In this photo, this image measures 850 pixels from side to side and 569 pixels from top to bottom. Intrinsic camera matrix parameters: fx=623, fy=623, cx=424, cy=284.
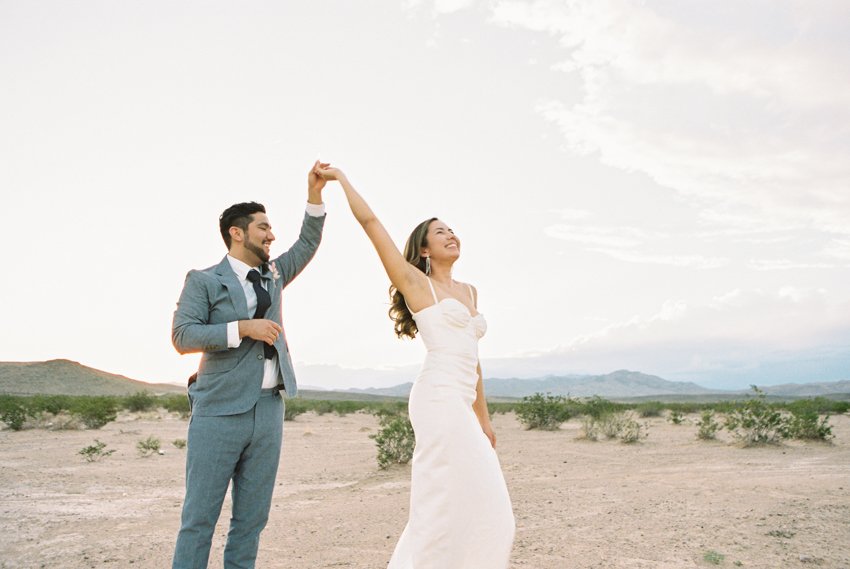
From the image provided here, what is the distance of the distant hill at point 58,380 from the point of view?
7256 centimetres

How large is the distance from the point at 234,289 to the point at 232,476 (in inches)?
38.3

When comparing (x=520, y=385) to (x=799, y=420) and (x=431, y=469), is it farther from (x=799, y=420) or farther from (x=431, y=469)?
(x=431, y=469)

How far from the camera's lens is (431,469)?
304cm

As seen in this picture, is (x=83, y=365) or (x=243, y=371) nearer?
(x=243, y=371)

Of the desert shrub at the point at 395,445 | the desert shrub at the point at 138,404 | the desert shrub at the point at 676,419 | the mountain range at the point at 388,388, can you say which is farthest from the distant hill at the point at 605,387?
the desert shrub at the point at 395,445

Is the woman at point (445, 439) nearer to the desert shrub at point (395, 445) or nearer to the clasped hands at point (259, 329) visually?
the clasped hands at point (259, 329)

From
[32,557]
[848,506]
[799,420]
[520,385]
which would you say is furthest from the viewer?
[520,385]

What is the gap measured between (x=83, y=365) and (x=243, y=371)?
3790 inches

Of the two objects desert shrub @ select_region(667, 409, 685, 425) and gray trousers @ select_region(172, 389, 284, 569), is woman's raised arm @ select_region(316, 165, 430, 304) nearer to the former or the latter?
gray trousers @ select_region(172, 389, 284, 569)

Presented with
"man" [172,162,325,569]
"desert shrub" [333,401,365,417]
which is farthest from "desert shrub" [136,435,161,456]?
"desert shrub" [333,401,365,417]

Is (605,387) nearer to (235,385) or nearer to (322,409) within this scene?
(322,409)

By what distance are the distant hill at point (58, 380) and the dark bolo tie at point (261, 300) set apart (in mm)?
76855

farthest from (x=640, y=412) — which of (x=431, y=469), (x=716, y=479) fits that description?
(x=431, y=469)

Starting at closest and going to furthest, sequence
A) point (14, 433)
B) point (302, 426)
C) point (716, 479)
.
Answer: point (716, 479) → point (14, 433) → point (302, 426)
